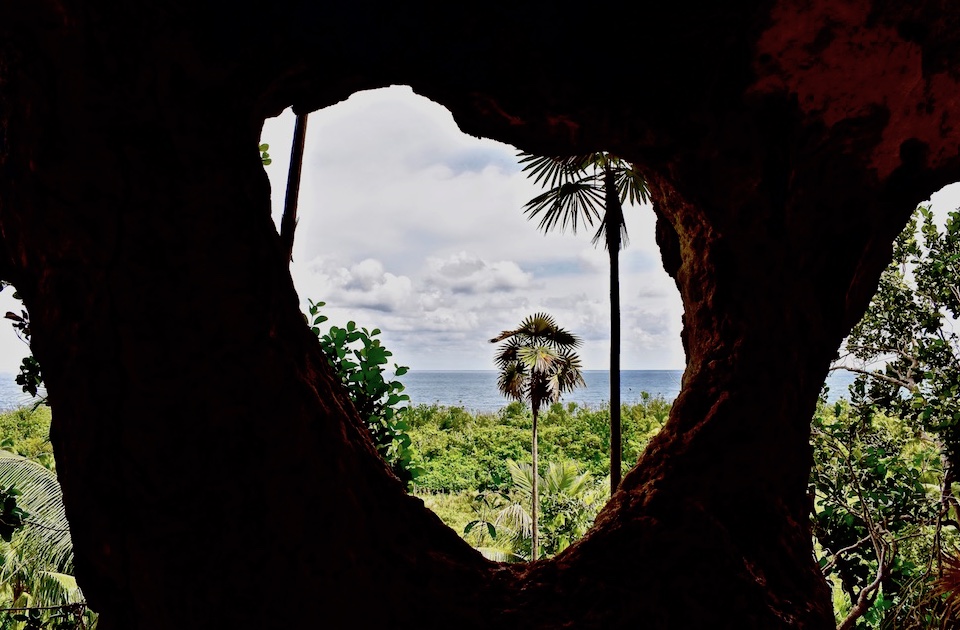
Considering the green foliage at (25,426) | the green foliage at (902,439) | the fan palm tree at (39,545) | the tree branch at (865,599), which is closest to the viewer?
the tree branch at (865,599)

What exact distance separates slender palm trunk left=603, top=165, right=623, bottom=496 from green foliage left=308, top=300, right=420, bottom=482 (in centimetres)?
212

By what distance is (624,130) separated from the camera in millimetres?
2617

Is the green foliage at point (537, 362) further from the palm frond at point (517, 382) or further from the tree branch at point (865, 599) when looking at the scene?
the tree branch at point (865, 599)

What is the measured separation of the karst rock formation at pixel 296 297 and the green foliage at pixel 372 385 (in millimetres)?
1002

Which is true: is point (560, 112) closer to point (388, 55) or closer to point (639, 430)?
point (388, 55)

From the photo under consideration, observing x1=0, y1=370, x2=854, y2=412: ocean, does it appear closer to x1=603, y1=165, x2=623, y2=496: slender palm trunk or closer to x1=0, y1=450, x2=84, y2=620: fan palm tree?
x1=603, y1=165, x2=623, y2=496: slender palm trunk

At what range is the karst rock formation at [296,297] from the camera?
1675 millimetres

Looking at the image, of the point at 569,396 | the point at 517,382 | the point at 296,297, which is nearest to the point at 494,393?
the point at 569,396

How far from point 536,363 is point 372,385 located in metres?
6.28

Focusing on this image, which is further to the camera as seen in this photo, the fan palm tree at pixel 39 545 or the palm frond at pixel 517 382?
the palm frond at pixel 517 382

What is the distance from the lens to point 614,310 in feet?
17.2

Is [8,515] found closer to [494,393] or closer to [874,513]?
[874,513]

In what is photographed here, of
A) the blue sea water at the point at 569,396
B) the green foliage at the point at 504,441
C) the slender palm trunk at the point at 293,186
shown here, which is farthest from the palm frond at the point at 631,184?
the blue sea water at the point at 569,396

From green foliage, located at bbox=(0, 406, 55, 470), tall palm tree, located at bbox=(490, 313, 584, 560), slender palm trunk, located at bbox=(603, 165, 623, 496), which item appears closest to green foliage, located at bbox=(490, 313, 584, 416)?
tall palm tree, located at bbox=(490, 313, 584, 560)
